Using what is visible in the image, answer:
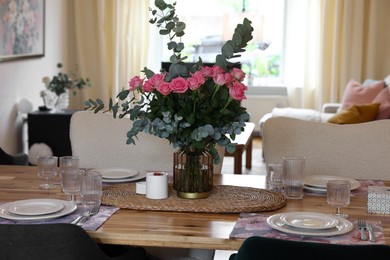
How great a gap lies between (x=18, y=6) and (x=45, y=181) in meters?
3.58

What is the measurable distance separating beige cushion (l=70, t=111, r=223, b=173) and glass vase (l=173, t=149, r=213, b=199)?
2.34 ft

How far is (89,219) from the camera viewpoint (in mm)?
2180

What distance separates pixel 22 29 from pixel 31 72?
0.52m

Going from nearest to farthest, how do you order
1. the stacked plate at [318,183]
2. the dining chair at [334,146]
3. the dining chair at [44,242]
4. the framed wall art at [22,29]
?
the dining chair at [44,242] → the stacked plate at [318,183] → the dining chair at [334,146] → the framed wall art at [22,29]

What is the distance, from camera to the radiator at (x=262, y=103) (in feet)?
26.8

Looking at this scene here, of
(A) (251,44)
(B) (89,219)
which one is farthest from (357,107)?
(B) (89,219)

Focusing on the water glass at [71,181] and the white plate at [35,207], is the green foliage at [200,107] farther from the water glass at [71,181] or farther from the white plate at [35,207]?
the white plate at [35,207]

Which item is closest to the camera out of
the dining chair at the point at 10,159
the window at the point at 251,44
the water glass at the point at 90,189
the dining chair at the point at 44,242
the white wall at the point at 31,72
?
the dining chair at the point at 44,242

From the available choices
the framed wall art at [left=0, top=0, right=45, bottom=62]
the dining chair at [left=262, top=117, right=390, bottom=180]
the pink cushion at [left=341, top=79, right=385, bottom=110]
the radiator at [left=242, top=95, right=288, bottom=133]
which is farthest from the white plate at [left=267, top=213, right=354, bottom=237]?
the radiator at [left=242, top=95, right=288, bottom=133]

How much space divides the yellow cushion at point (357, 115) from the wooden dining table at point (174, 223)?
3438mm

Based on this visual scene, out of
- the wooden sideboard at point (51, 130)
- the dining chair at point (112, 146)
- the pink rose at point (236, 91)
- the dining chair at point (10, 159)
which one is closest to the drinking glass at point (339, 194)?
the pink rose at point (236, 91)

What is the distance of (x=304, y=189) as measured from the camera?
2633 mm

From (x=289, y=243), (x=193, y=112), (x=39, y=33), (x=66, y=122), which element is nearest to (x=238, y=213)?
(x=193, y=112)

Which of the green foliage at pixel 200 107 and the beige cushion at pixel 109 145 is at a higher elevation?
the green foliage at pixel 200 107
